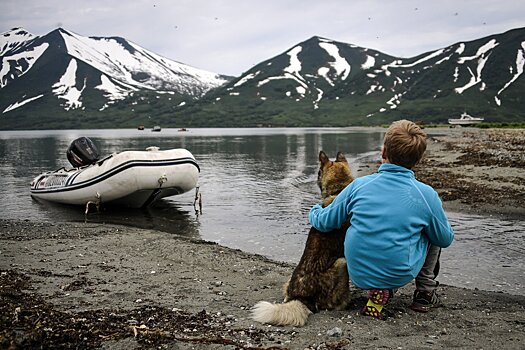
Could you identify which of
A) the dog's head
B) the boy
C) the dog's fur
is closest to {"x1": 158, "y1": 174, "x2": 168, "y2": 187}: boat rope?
the dog's head

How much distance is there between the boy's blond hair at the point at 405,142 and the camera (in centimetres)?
518

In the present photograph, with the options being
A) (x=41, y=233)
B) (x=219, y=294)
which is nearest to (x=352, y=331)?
(x=219, y=294)

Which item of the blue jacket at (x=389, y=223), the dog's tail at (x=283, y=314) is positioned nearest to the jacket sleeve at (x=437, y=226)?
the blue jacket at (x=389, y=223)

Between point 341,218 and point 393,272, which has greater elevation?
point 341,218

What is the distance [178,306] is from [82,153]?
595 inches

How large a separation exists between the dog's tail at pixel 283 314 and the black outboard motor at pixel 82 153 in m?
16.2

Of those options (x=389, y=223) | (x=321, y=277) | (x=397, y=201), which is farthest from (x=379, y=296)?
(x=397, y=201)

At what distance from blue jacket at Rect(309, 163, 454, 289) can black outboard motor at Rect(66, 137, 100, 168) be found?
16.5 metres

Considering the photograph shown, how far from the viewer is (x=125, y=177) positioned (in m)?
17.7

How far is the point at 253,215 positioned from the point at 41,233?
742 cm

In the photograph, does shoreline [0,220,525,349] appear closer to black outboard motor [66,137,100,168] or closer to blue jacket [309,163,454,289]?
blue jacket [309,163,454,289]

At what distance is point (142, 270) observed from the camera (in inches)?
347

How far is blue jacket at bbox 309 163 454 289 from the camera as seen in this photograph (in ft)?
17.3

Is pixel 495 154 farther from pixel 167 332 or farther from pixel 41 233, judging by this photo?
pixel 167 332
